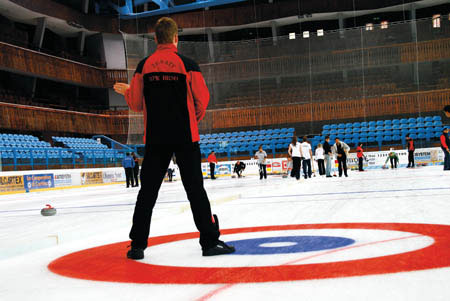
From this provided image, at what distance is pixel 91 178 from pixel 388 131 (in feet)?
50.1

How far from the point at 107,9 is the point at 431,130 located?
24318mm

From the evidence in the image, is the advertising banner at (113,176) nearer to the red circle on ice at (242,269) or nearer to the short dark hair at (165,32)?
the red circle on ice at (242,269)

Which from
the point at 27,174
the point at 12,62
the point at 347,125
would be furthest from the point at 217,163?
the point at 12,62

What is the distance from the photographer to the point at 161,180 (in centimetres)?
315

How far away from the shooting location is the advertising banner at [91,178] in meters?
22.0

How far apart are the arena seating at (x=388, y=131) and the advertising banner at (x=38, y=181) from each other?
13.6 m

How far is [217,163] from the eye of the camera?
2642 centimetres

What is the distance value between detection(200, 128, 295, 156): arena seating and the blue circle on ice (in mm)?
22818

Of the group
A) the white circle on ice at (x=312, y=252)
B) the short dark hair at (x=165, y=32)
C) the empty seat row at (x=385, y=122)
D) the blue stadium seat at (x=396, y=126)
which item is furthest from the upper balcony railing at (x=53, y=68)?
the white circle on ice at (x=312, y=252)

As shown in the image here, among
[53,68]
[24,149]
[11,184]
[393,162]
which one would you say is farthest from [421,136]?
[53,68]

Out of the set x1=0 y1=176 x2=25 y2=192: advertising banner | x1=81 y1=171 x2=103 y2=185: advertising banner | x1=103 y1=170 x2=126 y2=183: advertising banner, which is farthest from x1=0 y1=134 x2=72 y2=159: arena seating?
x1=103 y1=170 x2=126 y2=183: advertising banner

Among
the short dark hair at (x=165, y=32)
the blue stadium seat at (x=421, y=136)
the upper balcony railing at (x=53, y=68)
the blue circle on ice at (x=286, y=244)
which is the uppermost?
the upper balcony railing at (x=53, y=68)

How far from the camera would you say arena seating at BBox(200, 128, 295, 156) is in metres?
27.4

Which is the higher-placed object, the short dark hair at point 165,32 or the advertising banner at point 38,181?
the short dark hair at point 165,32
